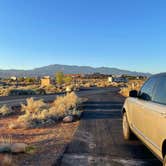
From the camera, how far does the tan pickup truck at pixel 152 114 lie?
5.49 m

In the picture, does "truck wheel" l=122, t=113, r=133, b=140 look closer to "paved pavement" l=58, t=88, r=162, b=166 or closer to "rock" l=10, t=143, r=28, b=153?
"paved pavement" l=58, t=88, r=162, b=166

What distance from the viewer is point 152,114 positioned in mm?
6039

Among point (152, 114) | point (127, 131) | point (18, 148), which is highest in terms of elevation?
point (152, 114)

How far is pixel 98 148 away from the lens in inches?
330

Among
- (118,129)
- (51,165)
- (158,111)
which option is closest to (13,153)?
A: (51,165)

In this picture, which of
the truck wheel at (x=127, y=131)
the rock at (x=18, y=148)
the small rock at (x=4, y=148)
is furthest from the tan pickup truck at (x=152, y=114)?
the small rock at (x=4, y=148)

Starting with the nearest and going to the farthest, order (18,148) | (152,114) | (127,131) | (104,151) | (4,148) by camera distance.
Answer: (152,114)
(4,148)
(18,148)
(104,151)
(127,131)

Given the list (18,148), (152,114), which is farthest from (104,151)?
(152,114)

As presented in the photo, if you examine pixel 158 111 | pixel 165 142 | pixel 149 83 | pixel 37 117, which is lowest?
pixel 37 117

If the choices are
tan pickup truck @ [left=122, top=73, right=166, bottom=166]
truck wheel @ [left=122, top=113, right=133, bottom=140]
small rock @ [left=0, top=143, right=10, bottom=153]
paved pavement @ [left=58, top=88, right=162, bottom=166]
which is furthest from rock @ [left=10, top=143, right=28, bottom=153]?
truck wheel @ [left=122, top=113, right=133, bottom=140]

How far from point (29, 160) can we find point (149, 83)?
3.34m

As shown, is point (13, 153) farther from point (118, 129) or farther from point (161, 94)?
point (118, 129)

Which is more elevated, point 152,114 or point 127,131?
point 152,114

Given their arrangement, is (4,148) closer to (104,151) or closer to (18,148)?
(18,148)
